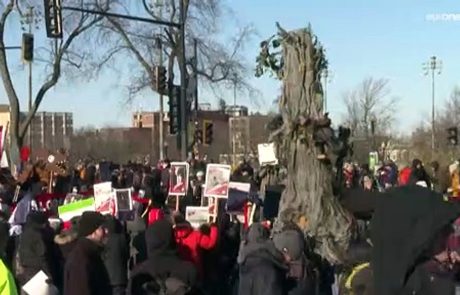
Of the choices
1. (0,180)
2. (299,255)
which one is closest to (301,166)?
(299,255)

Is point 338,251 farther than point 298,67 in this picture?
No

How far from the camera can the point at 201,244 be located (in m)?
11.9

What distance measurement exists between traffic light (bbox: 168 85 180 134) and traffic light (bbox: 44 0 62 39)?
4.05 metres

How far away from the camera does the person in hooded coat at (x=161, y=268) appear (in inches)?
302

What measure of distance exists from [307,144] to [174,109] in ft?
45.5

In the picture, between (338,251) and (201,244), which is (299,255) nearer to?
(201,244)

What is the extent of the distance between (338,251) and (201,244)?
231cm

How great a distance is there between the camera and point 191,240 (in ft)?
38.3

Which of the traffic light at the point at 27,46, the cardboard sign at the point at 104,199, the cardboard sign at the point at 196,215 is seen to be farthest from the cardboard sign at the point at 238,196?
the traffic light at the point at 27,46

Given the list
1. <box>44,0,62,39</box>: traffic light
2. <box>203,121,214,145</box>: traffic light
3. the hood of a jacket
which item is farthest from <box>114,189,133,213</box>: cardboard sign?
<box>203,121,214,145</box>: traffic light

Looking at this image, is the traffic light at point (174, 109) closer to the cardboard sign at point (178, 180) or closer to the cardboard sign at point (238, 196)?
the cardboard sign at point (178, 180)

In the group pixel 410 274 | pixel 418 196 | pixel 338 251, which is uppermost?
pixel 418 196

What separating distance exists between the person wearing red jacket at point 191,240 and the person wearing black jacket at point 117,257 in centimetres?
62

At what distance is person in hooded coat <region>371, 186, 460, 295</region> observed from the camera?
3500mm
